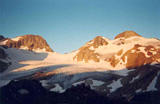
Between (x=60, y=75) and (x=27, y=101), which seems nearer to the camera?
(x=27, y=101)

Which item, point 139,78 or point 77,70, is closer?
point 139,78

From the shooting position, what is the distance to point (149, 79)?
134375 millimetres

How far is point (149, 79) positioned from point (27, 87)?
56.8 metres

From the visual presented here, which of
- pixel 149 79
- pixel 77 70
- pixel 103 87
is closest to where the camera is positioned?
pixel 149 79

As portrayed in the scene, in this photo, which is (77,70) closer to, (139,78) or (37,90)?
(139,78)

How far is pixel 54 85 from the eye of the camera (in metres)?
164

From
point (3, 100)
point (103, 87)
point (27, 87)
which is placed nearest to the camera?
point (3, 100)

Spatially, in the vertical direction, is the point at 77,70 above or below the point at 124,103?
above

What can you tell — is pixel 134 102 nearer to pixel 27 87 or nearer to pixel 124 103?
pixel 124 103

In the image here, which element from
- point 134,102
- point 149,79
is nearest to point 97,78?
point 149,79

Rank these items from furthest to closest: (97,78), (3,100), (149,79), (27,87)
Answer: (97,78) < (149,79) < (27,87) < (3,100)

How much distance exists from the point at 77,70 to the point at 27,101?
9534 centimetres

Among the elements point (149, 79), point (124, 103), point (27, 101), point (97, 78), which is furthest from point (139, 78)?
point (27, 101)

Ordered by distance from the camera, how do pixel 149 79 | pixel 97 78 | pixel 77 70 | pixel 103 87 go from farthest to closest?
pixel 77 70 → pixel 97 78 → pixel 103 87 → pixel 149 79
